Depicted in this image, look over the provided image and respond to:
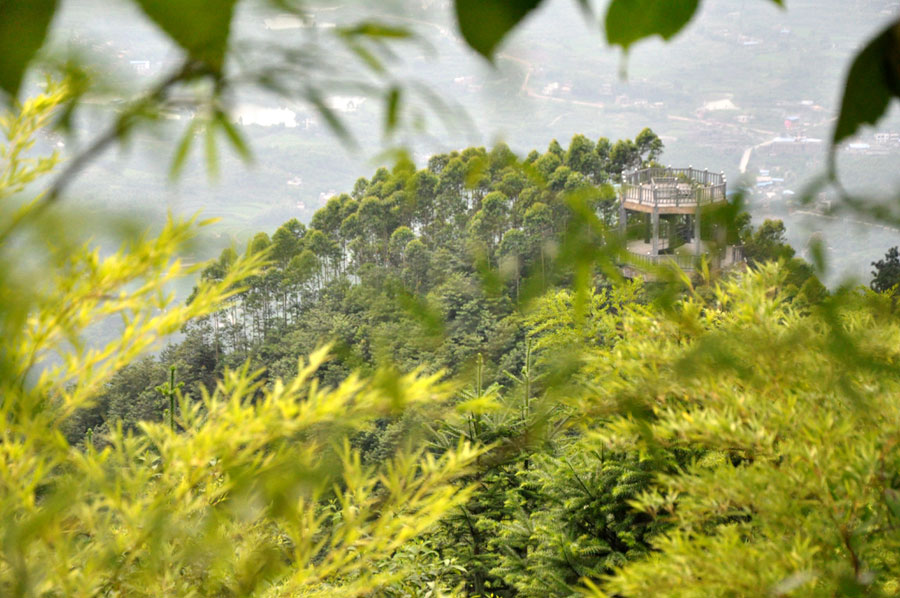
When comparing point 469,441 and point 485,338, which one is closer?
point 469,441

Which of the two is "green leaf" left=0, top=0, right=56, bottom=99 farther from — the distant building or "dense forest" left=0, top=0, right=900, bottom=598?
the distant building

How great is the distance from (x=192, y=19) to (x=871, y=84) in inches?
5.2

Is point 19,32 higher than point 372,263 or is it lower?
higher

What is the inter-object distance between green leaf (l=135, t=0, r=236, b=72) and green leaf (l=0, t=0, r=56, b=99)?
1cm

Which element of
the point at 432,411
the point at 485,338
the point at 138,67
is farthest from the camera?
the point at 485,338

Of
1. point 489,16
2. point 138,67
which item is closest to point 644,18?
point 489,16

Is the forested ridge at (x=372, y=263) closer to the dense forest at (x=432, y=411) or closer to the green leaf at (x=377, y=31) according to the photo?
the dense forest at (x=432, y=411)

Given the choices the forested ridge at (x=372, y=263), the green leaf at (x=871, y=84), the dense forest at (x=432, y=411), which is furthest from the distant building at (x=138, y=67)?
the forested ridge at (x=372, y=263)

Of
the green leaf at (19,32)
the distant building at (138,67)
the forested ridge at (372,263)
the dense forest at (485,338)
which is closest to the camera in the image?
the green leaf at (19,32)

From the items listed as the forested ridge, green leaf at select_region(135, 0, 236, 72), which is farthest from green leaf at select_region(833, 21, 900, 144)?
the forested ridge

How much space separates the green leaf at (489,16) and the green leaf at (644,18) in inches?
1.0

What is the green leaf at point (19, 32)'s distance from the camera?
9cm

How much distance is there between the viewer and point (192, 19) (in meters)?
0.09

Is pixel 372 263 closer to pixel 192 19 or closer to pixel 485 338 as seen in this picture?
pixel 485 338
